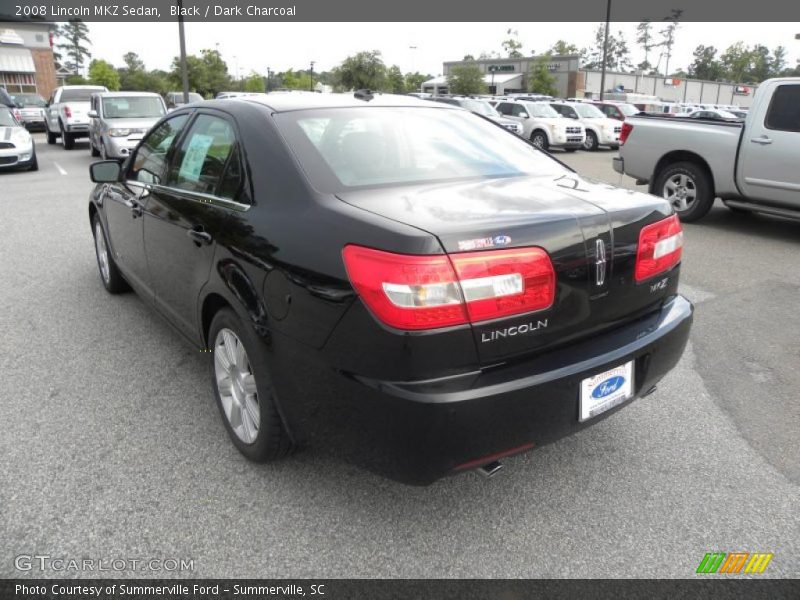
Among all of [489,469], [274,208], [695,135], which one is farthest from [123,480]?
[695,135]

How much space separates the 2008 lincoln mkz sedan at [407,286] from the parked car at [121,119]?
1148 centimetres

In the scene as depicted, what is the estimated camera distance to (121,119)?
13906mm

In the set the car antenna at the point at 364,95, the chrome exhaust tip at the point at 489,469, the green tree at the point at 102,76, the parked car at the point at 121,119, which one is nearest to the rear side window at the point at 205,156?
the car antenna at the point at 364,95

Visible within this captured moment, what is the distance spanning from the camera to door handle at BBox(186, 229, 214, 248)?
287 cm

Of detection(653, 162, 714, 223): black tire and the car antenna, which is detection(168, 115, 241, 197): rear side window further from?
detection(653, 162, 714, 223): black tire

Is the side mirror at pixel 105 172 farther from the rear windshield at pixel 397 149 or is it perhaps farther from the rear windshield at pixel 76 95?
the rear windshield at pixel 76 95

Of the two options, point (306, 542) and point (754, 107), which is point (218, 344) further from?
point (754, 107)

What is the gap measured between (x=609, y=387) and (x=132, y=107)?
14787 millimetres

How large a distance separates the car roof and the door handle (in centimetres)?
67

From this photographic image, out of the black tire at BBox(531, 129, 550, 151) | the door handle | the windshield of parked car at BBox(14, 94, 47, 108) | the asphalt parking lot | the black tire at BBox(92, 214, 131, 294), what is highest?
the windshield of parked car at BBox(14, 94, 47, 108)

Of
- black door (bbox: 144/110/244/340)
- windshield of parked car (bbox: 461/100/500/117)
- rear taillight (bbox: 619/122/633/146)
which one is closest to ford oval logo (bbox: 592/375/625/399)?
black door (bbox: 144/110/244/340)

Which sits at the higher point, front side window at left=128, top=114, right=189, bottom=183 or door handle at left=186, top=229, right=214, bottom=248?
front side window at left=128, top=114, right=189, bottom=183

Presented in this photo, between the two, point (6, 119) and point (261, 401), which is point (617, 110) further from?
point (261, 401)

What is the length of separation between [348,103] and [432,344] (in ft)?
5.65
